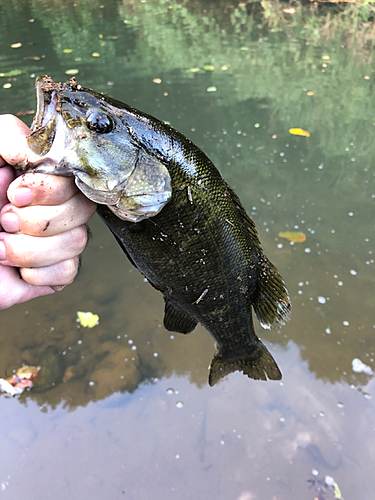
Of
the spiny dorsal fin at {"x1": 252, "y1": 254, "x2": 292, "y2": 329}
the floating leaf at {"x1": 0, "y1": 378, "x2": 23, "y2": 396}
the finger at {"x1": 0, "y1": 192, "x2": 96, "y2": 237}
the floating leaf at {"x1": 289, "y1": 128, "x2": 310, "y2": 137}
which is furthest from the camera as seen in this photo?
the floating leaf at {"x1": 289, "y1": 128, "x2": 310, "y2": 137}

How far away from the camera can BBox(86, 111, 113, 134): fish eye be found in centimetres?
123

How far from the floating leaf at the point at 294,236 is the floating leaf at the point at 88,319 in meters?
1.96

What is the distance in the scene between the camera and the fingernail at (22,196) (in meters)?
1.28

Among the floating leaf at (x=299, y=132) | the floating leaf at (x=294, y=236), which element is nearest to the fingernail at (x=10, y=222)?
the floating leaf at (x=294, y=236)

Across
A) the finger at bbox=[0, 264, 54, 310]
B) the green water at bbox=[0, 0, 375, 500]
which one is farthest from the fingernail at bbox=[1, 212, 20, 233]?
the green water at bbox=[0, 0, 375, 500]

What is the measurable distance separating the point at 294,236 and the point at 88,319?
212 cm

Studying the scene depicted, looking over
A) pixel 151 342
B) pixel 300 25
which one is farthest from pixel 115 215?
pixel 300 25

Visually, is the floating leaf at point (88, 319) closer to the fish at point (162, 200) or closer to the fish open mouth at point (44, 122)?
the fish at point (162, 200)

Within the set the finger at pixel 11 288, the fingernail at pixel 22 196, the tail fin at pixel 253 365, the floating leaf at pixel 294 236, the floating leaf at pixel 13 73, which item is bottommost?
the floating leaf at pixel 294 236

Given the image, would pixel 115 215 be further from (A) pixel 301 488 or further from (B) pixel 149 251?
(A) pixel 301 488

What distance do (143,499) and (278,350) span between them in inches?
55.6

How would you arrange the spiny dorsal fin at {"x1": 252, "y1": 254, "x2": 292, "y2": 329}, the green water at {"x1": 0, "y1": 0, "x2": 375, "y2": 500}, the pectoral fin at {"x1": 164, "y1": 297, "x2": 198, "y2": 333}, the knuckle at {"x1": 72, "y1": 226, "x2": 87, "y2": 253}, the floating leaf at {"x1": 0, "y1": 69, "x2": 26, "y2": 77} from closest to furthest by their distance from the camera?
the knuckle at {"x1": 72, "y1": 226, "x2": 87, "y2": 253}, the spiny dorsal fin at {"x1": 252, "y1": 254, "x2": 292, "y2": 329}, the pectoral fin at {"x1": 164, "y1": 297, "x2": 198, "y2": 333}, the green water at {"x1": 0, "y1": 0, "x2": 375, "y2": 500}, the floating leaf at {"x1": 0, "y1": 69, "x2": 26, "y2": 77}

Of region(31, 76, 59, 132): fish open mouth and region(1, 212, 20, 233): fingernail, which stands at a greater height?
region(31, 76, 59, 132): fish open mouth

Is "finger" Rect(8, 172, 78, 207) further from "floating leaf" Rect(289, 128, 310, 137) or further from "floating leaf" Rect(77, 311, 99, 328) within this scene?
"floating leaf" Rect(289, 128, 310, 137)
